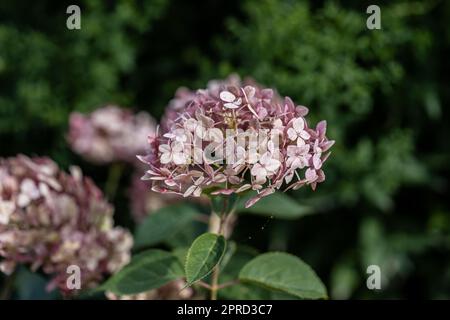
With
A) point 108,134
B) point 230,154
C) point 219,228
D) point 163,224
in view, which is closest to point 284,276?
point 219,228

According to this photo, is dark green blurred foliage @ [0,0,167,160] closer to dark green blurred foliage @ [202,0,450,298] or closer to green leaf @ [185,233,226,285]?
dark green blurred foliage @ [202,0,450,298]

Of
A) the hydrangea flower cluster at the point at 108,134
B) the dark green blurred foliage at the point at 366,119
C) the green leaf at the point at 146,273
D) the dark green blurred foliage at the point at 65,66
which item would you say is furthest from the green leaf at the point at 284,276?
the dark green blurred foliage at the point at 65,66

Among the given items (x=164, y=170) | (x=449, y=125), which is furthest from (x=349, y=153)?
(x=164, y=170)

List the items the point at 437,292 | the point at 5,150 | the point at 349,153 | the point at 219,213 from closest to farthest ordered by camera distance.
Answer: the point at 219,213 < the point at 349,153 < the point at 437,292 < the point at 5,150

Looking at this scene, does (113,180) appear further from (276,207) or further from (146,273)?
(146,273)
